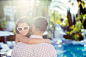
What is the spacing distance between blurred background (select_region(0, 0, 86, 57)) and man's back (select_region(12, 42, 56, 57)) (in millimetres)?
9548

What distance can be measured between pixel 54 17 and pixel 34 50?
1451 centimetres

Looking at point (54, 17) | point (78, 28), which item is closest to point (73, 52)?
point (78, 28)

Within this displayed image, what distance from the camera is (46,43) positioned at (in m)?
1.30

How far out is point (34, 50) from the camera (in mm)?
1223

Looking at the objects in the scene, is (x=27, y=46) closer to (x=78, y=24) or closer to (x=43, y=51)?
(x=43, y=51)

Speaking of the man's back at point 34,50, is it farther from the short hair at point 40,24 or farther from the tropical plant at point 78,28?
the tropical plant at point 78,28

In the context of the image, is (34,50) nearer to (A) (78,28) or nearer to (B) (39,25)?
(B) (39,25)

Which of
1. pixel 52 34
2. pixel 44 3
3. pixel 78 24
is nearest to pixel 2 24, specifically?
pixel 44 3

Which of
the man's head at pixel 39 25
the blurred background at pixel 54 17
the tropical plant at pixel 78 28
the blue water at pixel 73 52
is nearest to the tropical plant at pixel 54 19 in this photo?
the blurred background at pixel 54 17

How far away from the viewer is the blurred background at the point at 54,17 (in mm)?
11945

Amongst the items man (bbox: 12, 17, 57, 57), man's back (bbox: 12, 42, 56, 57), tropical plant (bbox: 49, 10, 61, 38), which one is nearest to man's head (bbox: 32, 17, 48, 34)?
man (bbox: 12, 17, 57, 57)

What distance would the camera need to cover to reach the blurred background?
1195 centimetres

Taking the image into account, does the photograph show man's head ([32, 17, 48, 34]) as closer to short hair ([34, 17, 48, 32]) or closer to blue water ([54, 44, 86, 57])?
short hair ([34, 17, 48, 32])

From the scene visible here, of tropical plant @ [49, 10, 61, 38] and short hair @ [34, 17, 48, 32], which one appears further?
tropical plant @ [49, 10, 61, 38]
